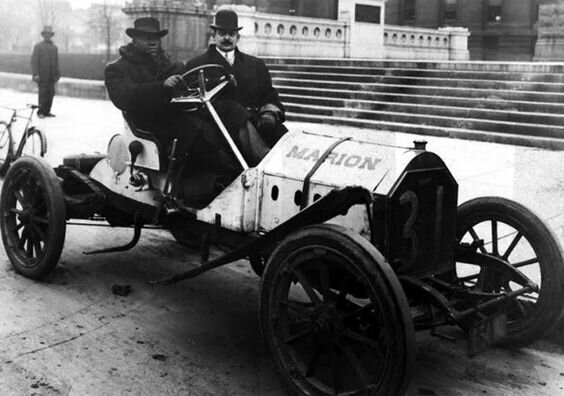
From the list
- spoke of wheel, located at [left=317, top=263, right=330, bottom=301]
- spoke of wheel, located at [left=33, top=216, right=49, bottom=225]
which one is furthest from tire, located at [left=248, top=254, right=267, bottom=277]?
spoke of wheel, located at [left=33, top=216, right=49, bottom=225]

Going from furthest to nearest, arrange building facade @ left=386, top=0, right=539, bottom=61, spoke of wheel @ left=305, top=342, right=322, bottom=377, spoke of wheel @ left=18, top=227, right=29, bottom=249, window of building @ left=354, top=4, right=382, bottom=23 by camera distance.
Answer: building facade @ left=386, top=0, right=539, bottom=61 → window of building @ left=354, top=4, right=382, bottom=23 → spoke of wheel @ left=18, top=227, right=29, bottom=249 → spoke of wheel @ left=305, top=342, right=322, bottom=377

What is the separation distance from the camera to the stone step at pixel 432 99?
12120mm

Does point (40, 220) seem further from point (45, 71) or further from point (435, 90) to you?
point (45, 71)

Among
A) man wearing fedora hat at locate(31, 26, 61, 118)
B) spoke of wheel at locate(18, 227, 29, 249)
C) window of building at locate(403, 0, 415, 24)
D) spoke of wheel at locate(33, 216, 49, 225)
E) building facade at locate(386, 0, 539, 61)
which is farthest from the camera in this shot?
window of building at locate(403, 0, 415, 24)

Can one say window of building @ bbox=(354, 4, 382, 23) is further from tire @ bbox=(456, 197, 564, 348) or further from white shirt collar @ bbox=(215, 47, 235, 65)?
tire @ bbox=(456, 197, 564, 348)

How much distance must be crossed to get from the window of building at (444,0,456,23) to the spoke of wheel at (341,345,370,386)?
33844 mm

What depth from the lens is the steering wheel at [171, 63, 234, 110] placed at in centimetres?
473

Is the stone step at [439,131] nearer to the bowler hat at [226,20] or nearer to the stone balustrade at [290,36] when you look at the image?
the stone balustrade at [290,36]

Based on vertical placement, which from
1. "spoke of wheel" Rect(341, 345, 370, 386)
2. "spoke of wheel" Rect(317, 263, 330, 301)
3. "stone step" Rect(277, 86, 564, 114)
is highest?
"stone step" Rect(277, 86, 564, 114)

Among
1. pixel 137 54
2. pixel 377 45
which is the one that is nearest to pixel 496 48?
pixel 377 45

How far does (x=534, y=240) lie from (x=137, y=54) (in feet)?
10.5

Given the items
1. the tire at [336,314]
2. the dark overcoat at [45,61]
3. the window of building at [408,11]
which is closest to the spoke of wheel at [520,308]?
the tire at [336,314]

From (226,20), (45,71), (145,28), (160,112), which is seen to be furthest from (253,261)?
(45,71)

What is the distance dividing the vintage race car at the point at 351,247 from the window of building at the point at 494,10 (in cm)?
3118
